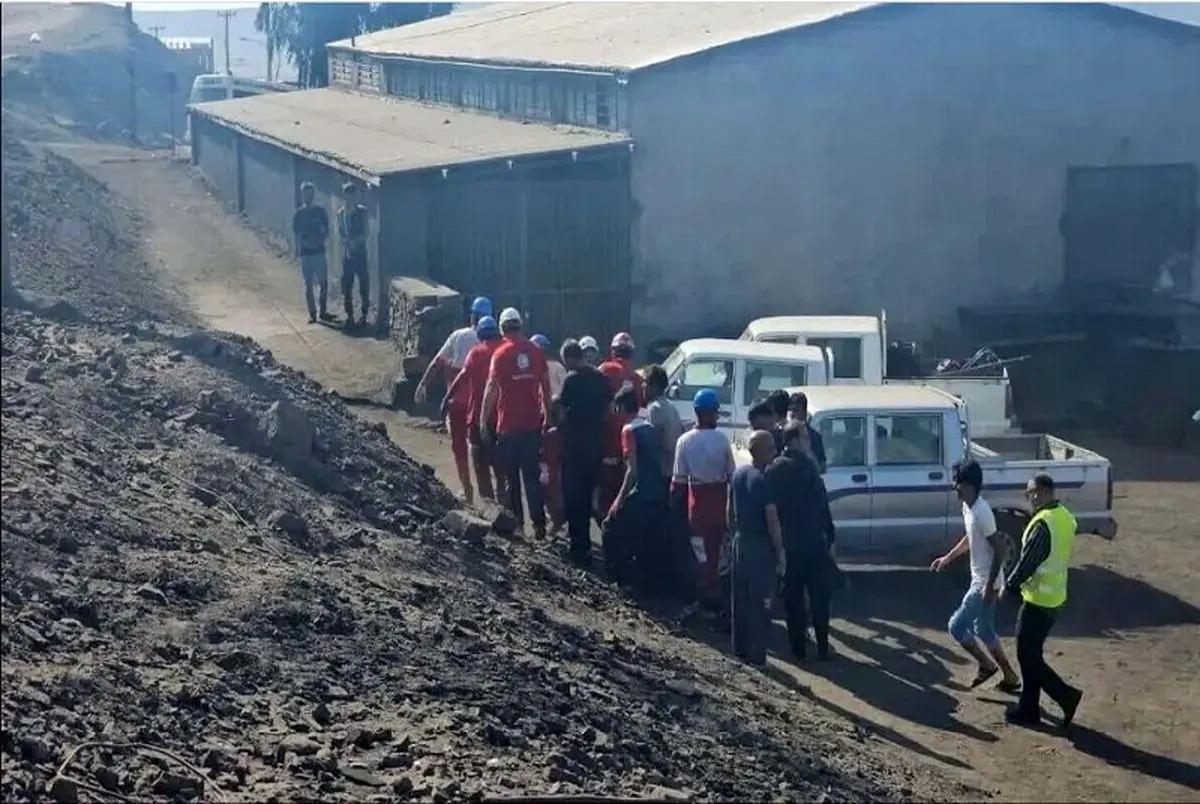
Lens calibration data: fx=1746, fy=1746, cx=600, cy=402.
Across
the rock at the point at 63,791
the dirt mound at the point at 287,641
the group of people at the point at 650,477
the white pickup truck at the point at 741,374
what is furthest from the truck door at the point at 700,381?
the rock at the point at 63,791

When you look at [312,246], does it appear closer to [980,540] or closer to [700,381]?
[700,381]

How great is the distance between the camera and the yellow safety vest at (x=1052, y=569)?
35.5 ft

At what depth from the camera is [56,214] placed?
25531 mm

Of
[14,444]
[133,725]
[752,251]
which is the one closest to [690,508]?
[14,444]

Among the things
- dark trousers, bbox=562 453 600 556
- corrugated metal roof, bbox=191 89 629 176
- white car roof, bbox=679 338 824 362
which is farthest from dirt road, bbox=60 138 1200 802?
corrugated metal roof, bbox=191 89 629 176

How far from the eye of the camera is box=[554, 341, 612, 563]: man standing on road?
13.6 meters

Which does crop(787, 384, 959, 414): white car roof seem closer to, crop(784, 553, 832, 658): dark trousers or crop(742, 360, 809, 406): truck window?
crop(742, 360, 809, 406): truck window

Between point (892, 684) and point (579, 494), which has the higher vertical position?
point (579, 494)

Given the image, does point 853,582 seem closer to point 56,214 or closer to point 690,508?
point 690,508

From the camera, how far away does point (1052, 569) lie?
10.8 metres

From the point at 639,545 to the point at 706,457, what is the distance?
1.03 m

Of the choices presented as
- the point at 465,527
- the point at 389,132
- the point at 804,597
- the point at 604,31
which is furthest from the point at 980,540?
the point at 389,132

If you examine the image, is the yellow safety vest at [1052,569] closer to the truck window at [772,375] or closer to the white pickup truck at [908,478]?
the white pickup truck at [908,478]

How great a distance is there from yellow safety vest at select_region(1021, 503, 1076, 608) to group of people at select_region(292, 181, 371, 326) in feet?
43.9
